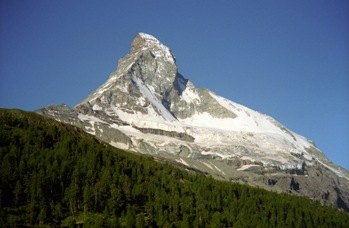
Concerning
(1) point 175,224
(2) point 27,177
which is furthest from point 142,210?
(2) point 27,177

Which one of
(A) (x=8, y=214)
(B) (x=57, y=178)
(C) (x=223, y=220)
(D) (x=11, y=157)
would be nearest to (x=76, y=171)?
(B) (x=57, y=178)

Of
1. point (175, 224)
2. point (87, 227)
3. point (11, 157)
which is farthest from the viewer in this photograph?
point (11, 157)

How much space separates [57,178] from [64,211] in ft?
75.0

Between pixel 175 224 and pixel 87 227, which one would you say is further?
pixel 175 224

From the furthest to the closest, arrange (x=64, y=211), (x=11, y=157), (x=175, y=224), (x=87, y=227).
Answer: (x=11, y=157) → (x=175, y=224) → (x=64, y=211) → (x=87, y=227)

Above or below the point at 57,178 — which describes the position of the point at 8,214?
below

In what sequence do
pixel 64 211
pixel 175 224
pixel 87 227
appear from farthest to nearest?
1. pixel 175 224
2. pixel 64 211
3. pixel 87 227

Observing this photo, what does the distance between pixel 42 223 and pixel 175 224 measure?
50149 mm

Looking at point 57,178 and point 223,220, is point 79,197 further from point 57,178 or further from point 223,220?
point 223,220

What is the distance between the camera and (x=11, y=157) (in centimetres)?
19650

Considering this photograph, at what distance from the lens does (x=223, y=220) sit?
197375mm

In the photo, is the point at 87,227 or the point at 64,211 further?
the point at 64,211

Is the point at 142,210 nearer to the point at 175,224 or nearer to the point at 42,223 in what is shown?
the point at 175,224

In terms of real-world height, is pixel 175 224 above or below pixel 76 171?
below
